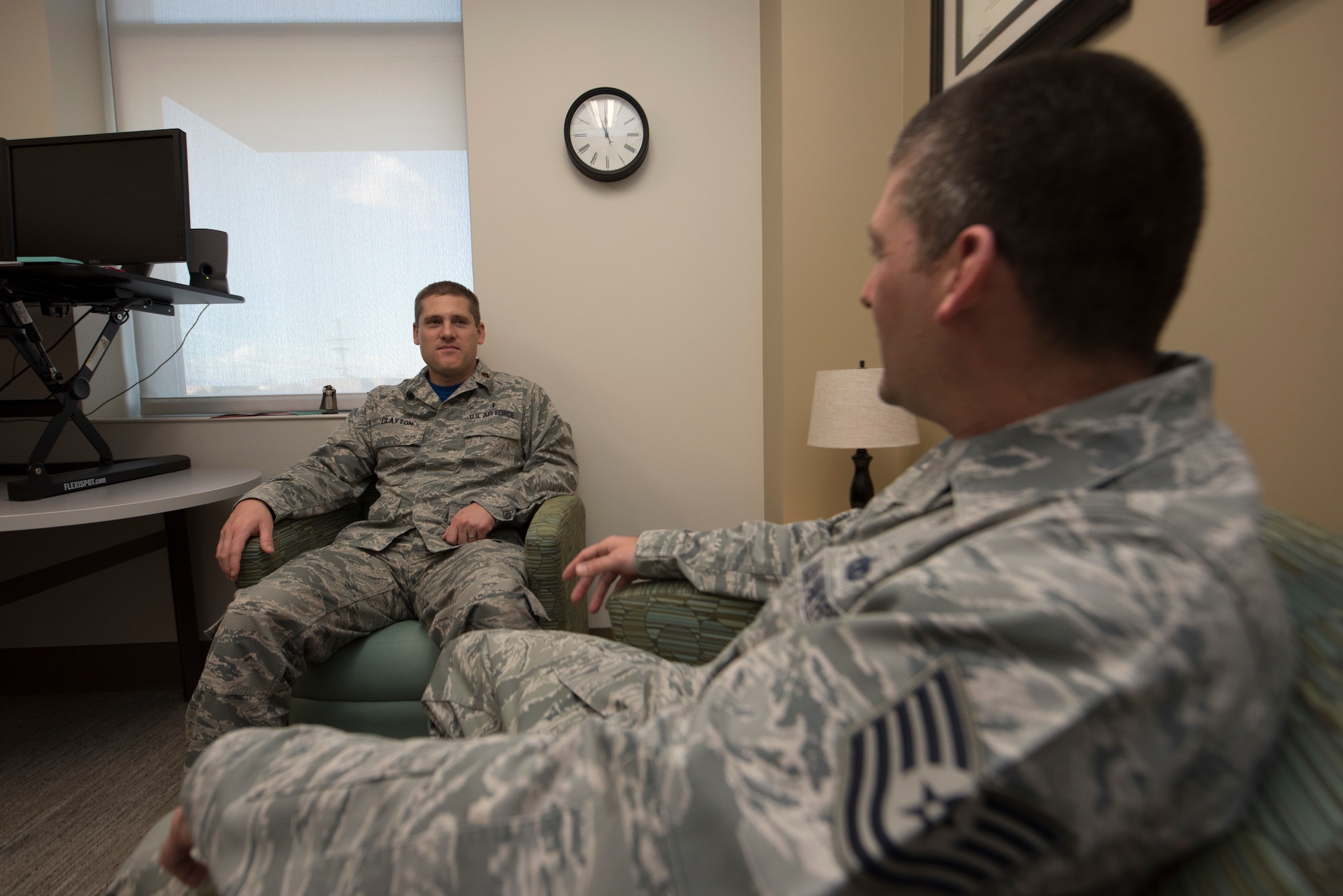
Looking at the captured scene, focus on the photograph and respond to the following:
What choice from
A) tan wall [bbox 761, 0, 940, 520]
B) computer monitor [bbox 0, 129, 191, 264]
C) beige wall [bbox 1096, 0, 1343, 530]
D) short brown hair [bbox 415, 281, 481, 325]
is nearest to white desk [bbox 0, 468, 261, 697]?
computer monitor [bbox 0, 129, 191, 264]

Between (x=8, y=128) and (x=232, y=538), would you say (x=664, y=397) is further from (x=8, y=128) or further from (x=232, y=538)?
(x=8, y=128)

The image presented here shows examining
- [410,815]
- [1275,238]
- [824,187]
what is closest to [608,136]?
[824,187]

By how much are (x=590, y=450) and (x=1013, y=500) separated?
1948mm

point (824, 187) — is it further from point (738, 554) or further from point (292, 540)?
point (292, 540)

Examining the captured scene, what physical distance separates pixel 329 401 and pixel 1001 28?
2.36 metres

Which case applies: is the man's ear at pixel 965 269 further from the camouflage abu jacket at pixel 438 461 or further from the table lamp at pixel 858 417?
the camouflage abu jacket at pixel 438 461

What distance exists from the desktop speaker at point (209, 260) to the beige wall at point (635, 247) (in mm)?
775

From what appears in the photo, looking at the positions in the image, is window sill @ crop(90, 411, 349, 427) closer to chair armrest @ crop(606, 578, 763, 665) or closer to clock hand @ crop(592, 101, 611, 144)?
clock hand @ crop(592, 101, 611, 144)

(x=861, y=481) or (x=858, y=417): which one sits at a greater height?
(x=858, y=417)

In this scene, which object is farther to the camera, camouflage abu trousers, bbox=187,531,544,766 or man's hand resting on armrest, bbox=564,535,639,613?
camouflage abu trousers, bbox=187,531,544,766

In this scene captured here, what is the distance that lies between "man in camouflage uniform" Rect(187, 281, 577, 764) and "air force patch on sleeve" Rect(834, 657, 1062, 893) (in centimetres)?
115

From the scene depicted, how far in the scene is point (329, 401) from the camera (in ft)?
7.48

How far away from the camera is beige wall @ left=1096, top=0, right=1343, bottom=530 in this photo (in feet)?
A: 2.55

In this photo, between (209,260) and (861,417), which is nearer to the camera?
(861,417)
